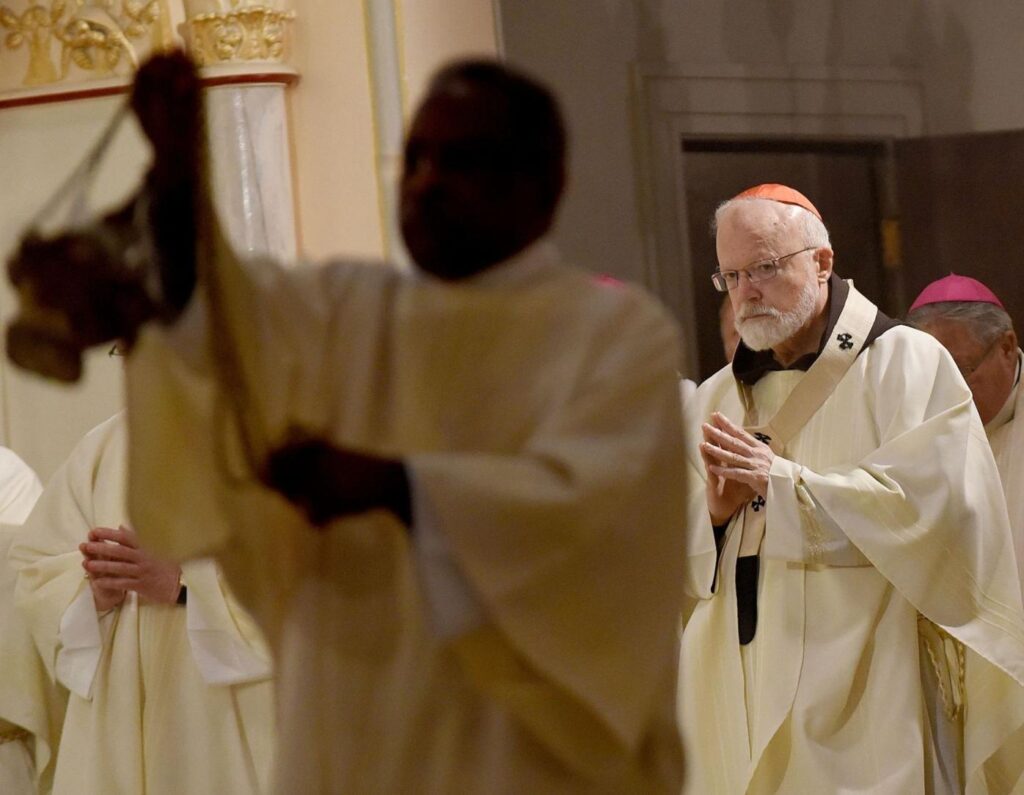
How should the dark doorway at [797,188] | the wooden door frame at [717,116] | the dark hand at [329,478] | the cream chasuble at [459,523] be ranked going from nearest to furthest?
the dark hand at [329,478] < the cream chasuble at [459,523] < the wooden door frame at [717,116] < the dark doorway at [797,188]

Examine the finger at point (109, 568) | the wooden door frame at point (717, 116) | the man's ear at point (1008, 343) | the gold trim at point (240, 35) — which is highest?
the gold trim at point (240, 35)

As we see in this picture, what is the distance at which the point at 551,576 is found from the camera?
101 inches

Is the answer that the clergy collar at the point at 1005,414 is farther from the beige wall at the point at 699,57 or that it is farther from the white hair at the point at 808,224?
the beige wall at the point at 699,57

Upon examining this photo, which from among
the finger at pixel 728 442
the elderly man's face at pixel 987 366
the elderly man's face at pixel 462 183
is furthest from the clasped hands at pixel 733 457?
the elderly man's face at pixel 462 183

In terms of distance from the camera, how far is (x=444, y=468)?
2523 mm

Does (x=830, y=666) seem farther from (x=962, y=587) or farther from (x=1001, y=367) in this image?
(x=1001, y=367)

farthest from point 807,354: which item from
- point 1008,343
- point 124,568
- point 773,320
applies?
point 124,568

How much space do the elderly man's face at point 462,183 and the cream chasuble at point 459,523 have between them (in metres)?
0.08

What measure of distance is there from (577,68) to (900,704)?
12.0 ft

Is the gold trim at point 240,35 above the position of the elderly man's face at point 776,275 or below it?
above

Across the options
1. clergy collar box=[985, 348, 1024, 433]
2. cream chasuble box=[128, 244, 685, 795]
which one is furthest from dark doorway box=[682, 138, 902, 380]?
cream chasuble box=[128, 244, 685, 795]

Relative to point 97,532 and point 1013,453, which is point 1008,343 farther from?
point 97,532

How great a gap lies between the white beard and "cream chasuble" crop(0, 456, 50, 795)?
8.35 feet

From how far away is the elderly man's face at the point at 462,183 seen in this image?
2607 mm
